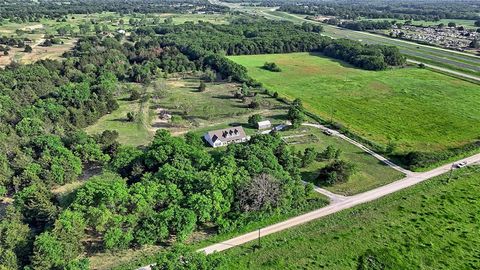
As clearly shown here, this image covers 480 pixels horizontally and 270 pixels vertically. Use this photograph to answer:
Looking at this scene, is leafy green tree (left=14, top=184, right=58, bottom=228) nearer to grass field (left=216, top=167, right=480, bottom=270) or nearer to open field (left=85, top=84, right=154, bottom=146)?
grass field (left=216, top=167, right=480, bottom=270)

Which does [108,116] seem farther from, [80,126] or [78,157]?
[78,157]

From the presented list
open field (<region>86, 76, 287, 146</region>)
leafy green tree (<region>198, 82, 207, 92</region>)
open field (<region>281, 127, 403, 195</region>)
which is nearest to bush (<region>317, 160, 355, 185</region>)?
open field (<region>281, 127, 403, 195</region>)

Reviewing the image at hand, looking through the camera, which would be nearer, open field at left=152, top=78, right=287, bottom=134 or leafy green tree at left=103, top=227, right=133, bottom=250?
leafy green tree at left=103, top=227, right=133, bottom=250

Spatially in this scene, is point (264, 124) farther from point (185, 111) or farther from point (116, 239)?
point (116, 239)

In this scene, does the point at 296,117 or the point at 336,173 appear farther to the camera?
the point at 296,117

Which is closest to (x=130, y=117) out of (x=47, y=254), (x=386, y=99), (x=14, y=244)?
(x=14, y=244)

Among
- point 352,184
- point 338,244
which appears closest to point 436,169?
point 352,184

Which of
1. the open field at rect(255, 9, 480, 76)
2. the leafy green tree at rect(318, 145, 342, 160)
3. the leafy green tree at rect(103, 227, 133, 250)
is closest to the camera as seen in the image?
the leafy green tree at rect(103, 227, 133, 250)
